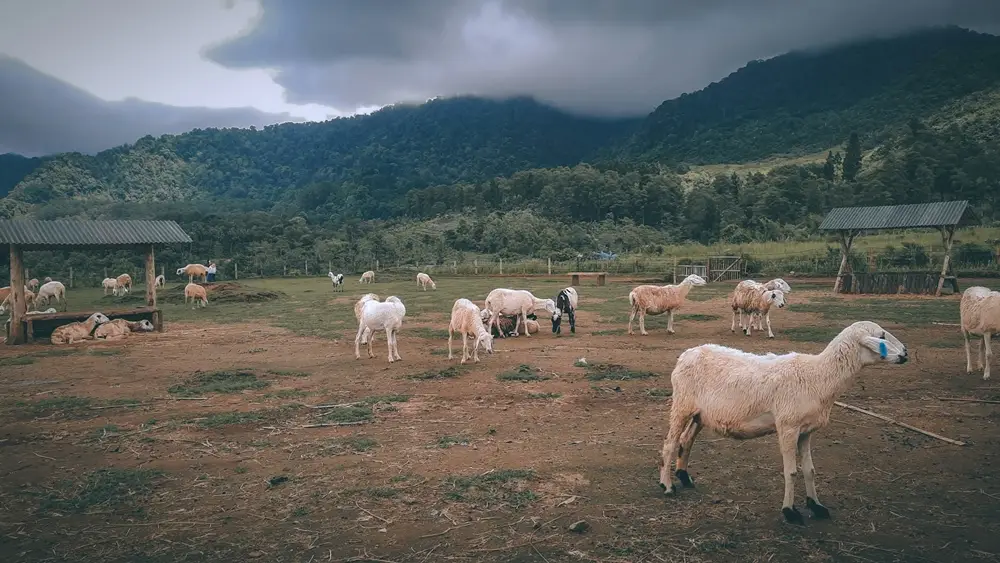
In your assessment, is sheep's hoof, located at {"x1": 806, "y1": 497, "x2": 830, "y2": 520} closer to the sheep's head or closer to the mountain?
the sheep's head

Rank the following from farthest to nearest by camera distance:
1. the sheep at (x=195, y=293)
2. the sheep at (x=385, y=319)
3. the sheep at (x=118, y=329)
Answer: the sheep at (x=195, y=293)
the sheep at (x=118, y=329)
the sheep at (x=385, y=319)

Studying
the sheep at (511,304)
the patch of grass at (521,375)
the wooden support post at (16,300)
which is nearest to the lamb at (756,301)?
the sheep at (511,304)

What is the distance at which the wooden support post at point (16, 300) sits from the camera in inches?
750

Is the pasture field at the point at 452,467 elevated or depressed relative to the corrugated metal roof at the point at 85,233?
depressed

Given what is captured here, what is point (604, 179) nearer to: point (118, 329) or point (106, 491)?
point (118, 329)

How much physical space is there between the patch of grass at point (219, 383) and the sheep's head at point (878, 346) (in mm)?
10974

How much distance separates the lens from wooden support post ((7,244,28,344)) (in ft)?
62.5

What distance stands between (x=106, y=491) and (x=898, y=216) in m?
33.7

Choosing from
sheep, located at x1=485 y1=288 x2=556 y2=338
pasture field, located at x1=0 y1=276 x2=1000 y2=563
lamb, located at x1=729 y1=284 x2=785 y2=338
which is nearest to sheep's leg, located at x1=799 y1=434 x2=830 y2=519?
pasture field, located at x1=0 y1=276 x2=1000 y2=563

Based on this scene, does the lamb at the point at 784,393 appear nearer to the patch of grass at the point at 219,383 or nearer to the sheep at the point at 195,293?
the patch of grass at the point at 219,383

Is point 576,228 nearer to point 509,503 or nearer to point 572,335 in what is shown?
point 572,335

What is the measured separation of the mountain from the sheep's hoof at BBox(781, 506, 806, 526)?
382ft

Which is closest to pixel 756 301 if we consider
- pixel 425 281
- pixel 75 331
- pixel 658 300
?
pixel 658 300

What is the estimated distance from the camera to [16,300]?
19.3m
